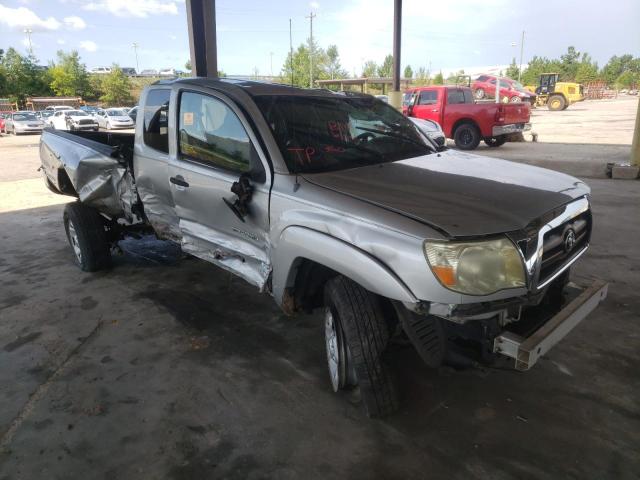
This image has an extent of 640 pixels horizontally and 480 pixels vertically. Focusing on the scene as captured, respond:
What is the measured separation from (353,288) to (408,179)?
0.77m

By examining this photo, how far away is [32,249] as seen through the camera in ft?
19.4

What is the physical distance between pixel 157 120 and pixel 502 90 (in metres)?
26.6

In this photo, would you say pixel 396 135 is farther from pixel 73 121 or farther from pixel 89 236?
pixel 73 121

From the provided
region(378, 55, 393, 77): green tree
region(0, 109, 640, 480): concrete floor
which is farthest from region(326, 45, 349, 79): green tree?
region(0, 109, 640, 480): concrete floor

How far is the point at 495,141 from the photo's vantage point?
14438 mm

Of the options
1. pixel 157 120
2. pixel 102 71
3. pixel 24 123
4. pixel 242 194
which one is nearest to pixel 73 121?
pixel 24 123

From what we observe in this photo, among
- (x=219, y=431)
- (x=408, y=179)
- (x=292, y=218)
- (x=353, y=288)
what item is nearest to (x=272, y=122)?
(x=292, y=218)

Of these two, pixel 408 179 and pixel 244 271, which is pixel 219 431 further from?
pixel 408 179

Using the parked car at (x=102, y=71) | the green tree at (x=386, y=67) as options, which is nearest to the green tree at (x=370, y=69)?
the green tree at (x=386, y=67)

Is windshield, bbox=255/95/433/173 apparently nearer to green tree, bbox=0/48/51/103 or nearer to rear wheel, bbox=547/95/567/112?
rear wheel, bbox=547/95/567/112

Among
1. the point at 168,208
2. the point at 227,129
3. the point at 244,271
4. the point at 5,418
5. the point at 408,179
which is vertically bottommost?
the point at 5,418

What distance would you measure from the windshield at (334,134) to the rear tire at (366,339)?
839 millimetres

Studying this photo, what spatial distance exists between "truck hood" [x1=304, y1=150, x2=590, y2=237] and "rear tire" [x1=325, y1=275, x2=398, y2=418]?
506 mm

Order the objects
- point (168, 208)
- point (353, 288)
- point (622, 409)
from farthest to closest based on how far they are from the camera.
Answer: point (168, 208)
point (622, 409)
point (353, 288)
